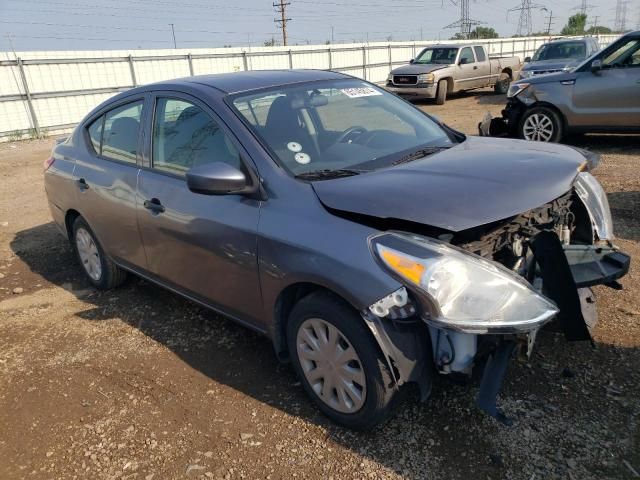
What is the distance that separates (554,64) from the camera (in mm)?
14141

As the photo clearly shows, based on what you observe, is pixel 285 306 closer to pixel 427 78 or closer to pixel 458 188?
pixel 458 188

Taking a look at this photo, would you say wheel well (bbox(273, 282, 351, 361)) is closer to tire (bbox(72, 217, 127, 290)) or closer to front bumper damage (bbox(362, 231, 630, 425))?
front bumper damage (bbox(362, 231, 630, 425))

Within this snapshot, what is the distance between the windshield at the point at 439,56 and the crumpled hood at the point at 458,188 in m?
15.4

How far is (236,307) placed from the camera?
319 centimetres

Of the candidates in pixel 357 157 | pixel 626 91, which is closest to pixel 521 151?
pixel 357 157

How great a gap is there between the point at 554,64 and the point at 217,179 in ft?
45.7

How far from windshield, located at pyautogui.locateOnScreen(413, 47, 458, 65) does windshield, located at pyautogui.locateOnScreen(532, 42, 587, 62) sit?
274cm

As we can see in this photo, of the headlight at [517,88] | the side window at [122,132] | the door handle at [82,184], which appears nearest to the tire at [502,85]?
the headlight at [517,88]

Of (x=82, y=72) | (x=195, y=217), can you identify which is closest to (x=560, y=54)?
(x=82, y=72)

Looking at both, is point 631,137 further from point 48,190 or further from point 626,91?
point 48,190

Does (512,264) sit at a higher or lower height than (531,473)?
higher

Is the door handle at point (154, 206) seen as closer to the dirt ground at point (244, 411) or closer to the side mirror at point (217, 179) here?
the side mirror at point (217, 179)

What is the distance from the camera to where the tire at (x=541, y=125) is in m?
8.62

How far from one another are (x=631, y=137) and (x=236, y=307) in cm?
906
